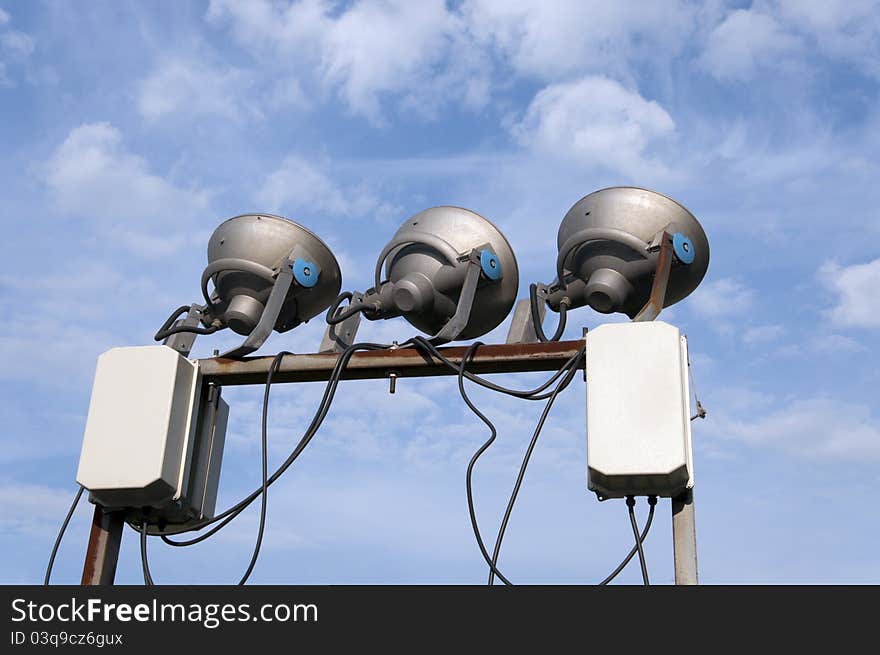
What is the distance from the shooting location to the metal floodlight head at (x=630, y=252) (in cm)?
476

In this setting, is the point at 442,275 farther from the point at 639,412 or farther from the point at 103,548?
the point at 103,548

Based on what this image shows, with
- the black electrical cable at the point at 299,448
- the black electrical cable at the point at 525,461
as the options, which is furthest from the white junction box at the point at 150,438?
the black electrical cable at the point at 525,461

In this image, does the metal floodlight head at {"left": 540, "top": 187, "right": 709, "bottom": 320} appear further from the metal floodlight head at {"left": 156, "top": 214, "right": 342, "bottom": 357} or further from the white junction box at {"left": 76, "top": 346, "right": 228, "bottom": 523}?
the white junction box at {"left": 76, "top": 346, "right": 228, "bottom": 523}

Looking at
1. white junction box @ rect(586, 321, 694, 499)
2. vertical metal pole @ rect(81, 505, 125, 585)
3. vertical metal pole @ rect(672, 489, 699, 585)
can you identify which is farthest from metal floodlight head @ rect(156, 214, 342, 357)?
vertical metal pole @ rect(672, 489, 699, 585)

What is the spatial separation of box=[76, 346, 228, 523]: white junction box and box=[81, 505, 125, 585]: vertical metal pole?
0.10 metres

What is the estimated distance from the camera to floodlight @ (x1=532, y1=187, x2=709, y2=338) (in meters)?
4.76

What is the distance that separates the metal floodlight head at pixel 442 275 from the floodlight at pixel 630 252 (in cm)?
23

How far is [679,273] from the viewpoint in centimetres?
485

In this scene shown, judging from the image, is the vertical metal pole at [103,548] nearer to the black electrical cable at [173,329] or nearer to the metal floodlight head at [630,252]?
the black electrical cable at [173,329]

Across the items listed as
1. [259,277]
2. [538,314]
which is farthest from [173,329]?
[538,314]

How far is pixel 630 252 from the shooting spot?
189 inches

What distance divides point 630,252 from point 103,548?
2.54 metres
